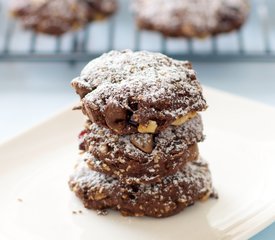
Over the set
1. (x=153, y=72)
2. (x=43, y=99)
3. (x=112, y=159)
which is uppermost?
(x=153, y=72)

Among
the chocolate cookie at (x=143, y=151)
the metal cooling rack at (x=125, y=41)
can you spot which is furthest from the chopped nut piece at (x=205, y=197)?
the metal cooling rack at (x=125, y=41)

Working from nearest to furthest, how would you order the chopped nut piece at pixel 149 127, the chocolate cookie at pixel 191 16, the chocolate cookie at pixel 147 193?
1. the chopped nut piece at pixel 149 127
2. the chocolate cookie at pixel 147 193
3. the chocolate cookie at pixel 191 16

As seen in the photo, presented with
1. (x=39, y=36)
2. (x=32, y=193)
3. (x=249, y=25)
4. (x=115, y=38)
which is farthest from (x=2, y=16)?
(x=32, y=193)

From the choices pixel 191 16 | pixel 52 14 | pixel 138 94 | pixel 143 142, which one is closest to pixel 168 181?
pixel 143 142

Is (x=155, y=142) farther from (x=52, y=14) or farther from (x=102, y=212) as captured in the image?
(x=52, y=14)

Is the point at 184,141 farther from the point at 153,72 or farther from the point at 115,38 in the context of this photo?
Result: the point at 115,38

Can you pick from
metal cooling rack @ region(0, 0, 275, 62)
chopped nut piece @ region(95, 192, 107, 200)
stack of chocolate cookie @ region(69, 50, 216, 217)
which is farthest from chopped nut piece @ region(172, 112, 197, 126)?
metal cooling rack @ region(0, 0, 275, 62)

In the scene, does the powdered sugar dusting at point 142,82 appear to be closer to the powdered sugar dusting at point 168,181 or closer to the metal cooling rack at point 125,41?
the powdered sugar dusting at point 168,181
